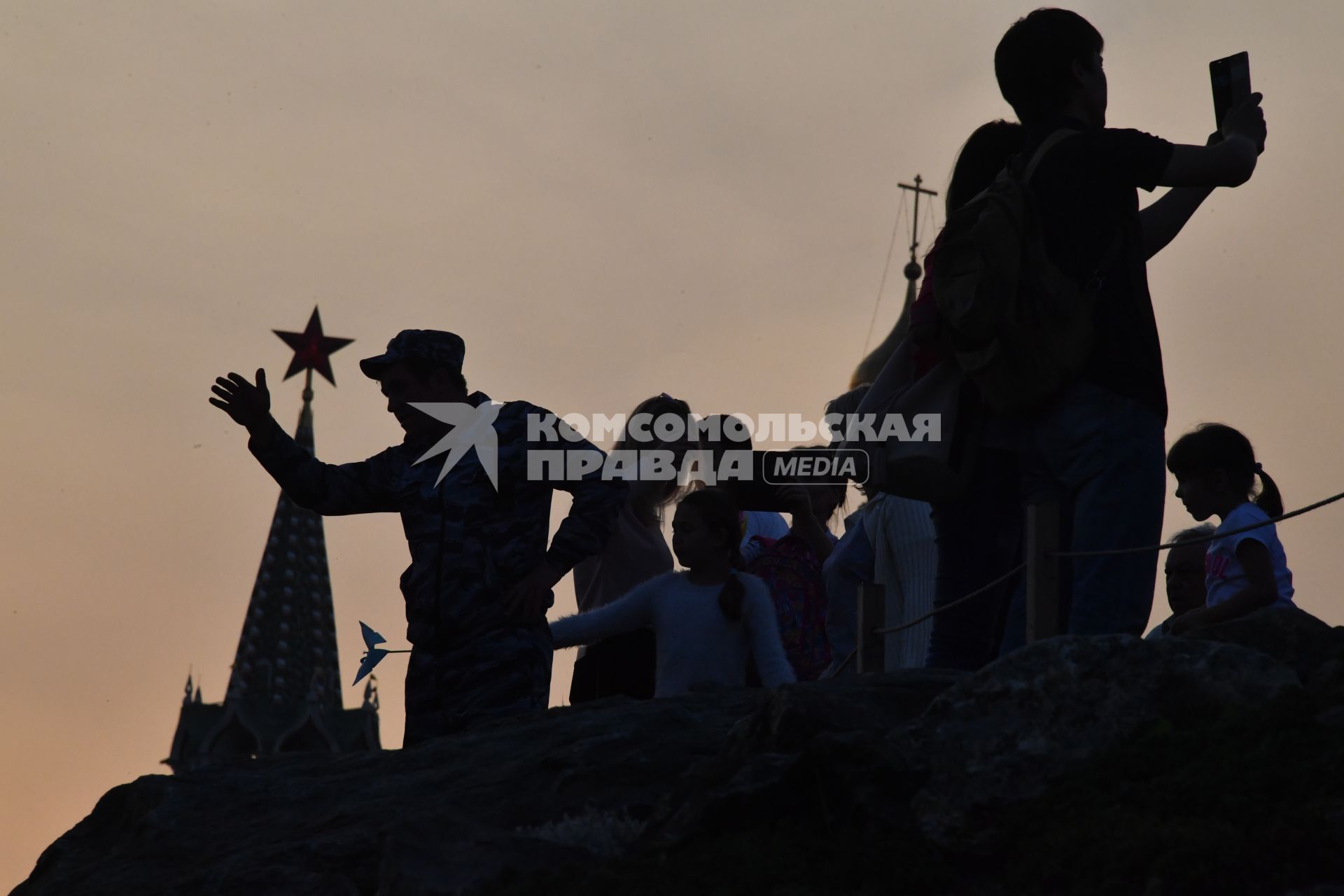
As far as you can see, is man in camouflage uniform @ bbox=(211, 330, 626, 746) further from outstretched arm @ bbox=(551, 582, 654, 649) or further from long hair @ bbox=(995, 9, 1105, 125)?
long hair @ bbox=(995, 9, 1105, 125)

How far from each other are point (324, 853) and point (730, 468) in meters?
3.04

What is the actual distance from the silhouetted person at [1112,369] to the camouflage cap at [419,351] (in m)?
2.03

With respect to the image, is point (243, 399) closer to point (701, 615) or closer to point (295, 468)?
point (295, 468)

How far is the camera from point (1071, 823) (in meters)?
3.89

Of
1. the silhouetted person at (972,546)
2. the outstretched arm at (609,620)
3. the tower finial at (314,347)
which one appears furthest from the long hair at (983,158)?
the tower finial at (314,347)

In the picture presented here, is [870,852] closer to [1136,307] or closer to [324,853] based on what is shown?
[324,853]

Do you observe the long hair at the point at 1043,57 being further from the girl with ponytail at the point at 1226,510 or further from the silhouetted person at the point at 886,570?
the silhouetted person at the point at 886,570

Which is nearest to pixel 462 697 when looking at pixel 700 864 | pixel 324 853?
pixel 324 853

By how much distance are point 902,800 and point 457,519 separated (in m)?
2.42

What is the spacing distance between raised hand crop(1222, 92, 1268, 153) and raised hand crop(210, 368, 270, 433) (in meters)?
3.18

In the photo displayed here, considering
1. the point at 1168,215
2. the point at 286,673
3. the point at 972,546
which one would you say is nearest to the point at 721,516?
the point at 972,546

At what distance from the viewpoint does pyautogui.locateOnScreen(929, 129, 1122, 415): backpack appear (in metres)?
5.10

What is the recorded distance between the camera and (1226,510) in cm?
623

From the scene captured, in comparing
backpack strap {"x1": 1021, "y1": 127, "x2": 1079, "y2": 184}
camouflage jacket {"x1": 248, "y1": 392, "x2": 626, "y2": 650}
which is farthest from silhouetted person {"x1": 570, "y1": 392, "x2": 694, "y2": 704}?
backpack strap {"x1": 1021, "y1": 127, "x2": 1079, "y2": 184}
